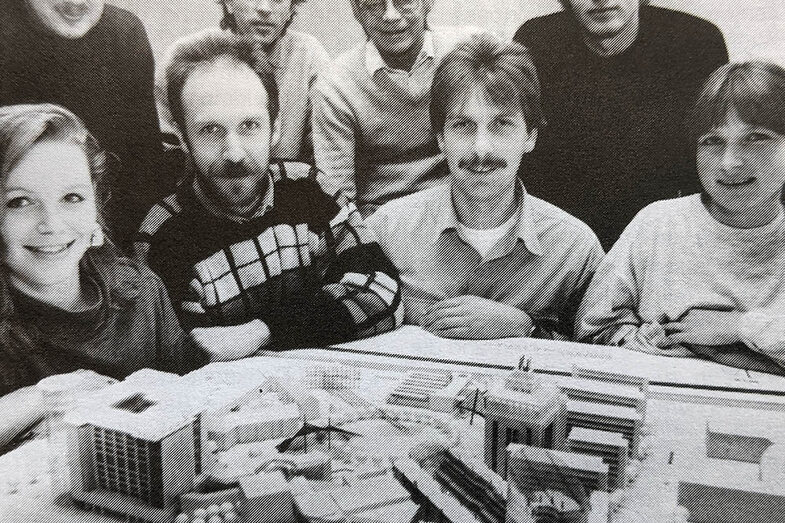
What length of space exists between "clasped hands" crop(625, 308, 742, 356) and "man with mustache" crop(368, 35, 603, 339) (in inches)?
14.7

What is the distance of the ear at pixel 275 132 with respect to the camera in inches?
169

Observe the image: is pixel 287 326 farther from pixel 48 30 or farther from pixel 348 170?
pixel 48 30

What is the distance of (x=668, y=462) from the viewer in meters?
3.43

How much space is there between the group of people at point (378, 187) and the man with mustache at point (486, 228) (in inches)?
0.4

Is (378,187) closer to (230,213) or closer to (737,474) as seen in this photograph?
(230,213)

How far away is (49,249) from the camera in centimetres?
414

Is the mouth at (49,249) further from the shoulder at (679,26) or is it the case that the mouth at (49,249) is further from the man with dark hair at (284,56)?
the shoulder at (679,26)

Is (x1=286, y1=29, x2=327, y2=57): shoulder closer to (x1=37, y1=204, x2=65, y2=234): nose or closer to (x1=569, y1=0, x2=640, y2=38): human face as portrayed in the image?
(x1=569, y1=0, x2=640, y2=38): human face

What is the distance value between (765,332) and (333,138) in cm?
234

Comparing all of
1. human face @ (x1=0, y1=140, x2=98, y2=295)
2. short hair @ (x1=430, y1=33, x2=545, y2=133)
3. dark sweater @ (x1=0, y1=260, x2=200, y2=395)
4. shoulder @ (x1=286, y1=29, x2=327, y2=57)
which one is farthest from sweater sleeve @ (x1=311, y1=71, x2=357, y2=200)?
human face @ (x1=0, y1=140, x2=98, y2=295)

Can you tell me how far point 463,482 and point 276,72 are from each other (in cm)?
231

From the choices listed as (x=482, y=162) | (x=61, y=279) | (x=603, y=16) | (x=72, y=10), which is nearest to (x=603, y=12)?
(x=603, y=16)

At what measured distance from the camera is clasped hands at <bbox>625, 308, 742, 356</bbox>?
153 inches

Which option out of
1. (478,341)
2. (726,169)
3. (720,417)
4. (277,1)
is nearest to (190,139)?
(277,1)
